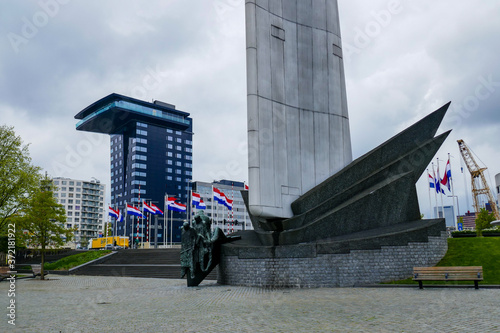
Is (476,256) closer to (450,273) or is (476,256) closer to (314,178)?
(450,273)

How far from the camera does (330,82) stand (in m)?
22.0

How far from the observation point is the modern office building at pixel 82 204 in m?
137

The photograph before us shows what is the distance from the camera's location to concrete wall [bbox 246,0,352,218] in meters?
18.1

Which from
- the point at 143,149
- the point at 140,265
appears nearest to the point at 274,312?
the point at 140,265

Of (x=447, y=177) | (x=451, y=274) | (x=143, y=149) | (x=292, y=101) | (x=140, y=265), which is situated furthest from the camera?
(x=143, y=149)

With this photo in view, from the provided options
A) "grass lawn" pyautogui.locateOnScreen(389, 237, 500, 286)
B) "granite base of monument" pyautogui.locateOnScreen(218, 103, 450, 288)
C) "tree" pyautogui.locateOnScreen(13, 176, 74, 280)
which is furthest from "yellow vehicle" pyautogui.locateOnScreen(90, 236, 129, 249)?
"grass lawn" pyautogui.locateOnScreen(389, 237, 500, 286)

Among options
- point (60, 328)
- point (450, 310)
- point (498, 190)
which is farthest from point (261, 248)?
point (498, 190)

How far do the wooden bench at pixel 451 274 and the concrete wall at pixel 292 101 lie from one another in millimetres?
6317

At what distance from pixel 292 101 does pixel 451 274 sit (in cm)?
1004

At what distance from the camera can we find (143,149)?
4951 inches

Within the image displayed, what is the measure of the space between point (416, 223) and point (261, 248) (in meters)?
6.98

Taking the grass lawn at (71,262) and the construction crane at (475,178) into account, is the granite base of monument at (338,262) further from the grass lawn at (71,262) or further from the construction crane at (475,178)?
the construction crane at (475,178)

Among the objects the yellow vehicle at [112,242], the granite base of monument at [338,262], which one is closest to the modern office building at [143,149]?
the yellow vehicle at [112,242]

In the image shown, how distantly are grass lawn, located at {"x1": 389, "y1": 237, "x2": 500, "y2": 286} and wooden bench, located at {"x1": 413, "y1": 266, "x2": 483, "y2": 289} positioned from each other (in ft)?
5.26
